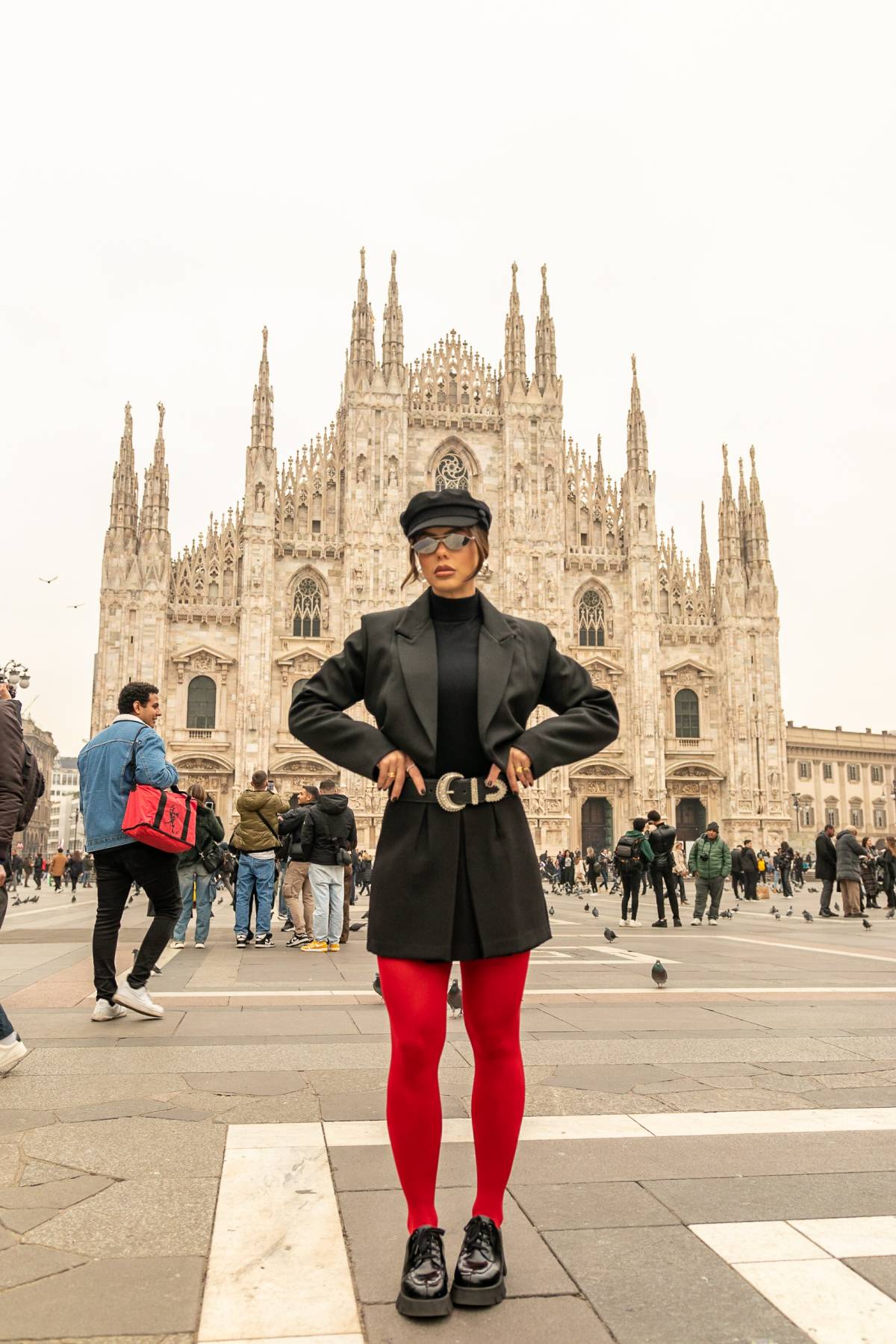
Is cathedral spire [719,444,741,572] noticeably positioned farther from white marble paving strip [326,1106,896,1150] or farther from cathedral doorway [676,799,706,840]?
white marble paving strip [326,1106,896,1150]

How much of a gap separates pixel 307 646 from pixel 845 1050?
1428 inches

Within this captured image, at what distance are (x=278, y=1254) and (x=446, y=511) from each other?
6.27 ft

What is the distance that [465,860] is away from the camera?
2787 mm

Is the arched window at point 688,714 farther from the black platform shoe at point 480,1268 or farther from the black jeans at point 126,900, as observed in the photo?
the black platform shoe at point 480,1268

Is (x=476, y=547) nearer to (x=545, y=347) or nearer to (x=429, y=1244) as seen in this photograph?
(x=429, y=1244)

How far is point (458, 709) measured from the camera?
2.87 meters

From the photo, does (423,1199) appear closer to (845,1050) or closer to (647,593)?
(845,1050)

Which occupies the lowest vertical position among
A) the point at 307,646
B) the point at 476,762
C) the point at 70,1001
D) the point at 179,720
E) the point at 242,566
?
the point at 70,1001

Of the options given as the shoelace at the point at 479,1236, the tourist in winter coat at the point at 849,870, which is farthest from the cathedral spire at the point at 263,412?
the shoelace at the point at 479,1236

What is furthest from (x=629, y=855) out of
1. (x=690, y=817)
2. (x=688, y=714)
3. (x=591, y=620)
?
(x=688, y=714)

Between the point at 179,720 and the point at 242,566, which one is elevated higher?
the point at 242,566

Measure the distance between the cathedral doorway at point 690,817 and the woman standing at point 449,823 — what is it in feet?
136

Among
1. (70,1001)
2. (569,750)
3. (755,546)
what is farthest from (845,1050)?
(755,546)

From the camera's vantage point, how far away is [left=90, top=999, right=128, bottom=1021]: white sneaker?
623 centimetres
